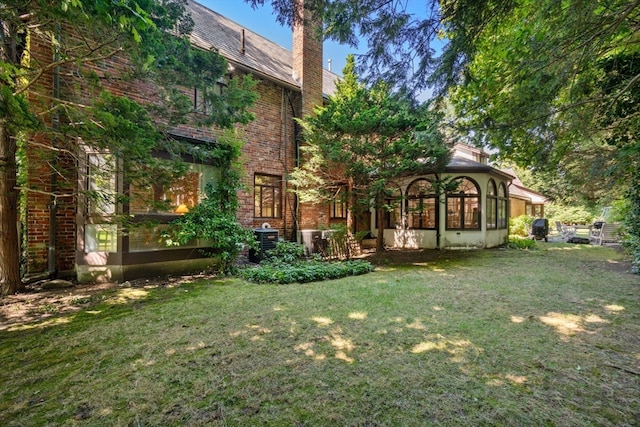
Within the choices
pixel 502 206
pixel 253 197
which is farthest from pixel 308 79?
pixel 502 206

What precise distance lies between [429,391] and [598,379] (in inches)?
60.7

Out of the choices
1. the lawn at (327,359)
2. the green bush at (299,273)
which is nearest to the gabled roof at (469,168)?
the green bush at (299,273)

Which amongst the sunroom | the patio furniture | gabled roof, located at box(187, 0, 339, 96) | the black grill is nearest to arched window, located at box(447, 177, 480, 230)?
the sunroom

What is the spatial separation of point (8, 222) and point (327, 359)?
19.5 feet

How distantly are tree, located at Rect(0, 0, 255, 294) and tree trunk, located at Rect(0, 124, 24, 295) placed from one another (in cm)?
1

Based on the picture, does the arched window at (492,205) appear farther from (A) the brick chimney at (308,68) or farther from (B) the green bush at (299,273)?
(A) the brick chimney at (308,68)

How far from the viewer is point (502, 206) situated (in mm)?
13930

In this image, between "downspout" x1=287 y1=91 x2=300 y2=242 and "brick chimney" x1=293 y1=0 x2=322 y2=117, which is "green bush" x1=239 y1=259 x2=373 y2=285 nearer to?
"downspout" x1=287 y1=91 x2=300 y2=242

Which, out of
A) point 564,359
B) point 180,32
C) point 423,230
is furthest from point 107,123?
point 423,230

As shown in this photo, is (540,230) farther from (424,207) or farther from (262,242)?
(262,242)

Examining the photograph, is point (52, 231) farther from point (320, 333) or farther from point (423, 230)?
A: point (423, 230)

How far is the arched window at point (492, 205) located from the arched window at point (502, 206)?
0.48 metres

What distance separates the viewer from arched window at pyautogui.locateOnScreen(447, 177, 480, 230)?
12516 mm

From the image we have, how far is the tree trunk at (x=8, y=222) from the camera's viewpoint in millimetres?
5074
